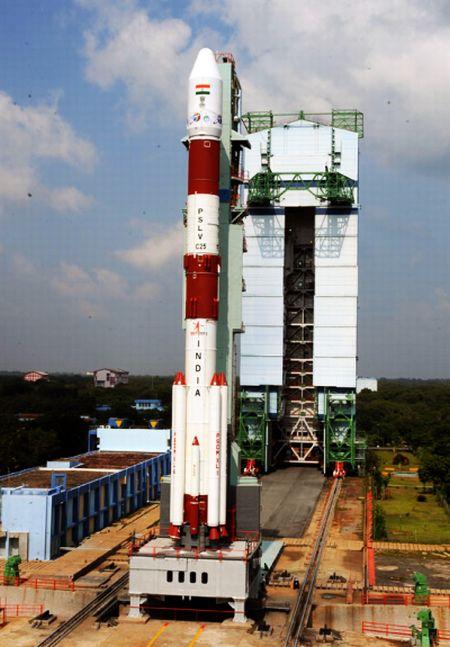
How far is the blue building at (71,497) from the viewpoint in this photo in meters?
42.8

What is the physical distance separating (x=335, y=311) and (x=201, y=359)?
3860 cm

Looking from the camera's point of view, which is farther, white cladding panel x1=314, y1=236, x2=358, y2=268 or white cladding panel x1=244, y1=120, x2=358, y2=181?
white cladding panel x1=244, y1=120, x2=358, y2=181

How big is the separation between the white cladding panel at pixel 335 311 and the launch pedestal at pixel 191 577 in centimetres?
4132

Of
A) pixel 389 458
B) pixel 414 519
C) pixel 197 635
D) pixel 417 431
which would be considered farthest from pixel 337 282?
pixel 197 635

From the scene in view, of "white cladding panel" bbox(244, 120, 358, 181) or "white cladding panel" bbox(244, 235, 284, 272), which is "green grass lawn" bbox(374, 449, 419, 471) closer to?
"white cladding panel" bbox(244, 235, 284, 272)

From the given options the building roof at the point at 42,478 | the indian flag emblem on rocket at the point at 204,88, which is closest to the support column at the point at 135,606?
the building roof at the point at 42,478

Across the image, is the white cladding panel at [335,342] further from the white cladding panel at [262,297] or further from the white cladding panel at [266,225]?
the white cladding panel at [266,225]

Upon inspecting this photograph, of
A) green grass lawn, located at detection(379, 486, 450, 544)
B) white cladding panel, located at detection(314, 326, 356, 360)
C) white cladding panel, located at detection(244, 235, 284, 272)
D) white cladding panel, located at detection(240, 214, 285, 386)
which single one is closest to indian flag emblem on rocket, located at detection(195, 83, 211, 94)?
green grass lawn, located at detection(379, 486, 450, 544)

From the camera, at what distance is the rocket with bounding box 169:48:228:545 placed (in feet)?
114

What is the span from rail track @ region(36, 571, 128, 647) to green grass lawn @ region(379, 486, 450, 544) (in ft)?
63.7

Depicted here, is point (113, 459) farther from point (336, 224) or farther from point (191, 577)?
point (191, 577)

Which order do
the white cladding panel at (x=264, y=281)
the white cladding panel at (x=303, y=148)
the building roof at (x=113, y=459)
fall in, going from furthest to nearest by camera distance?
the white cladding panel at (x=264, y=281) < the white cladding panel at (x=303, y=148) < the building roof at (x=113, y=459)

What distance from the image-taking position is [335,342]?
7269 cm

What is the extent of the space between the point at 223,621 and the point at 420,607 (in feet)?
27.3
